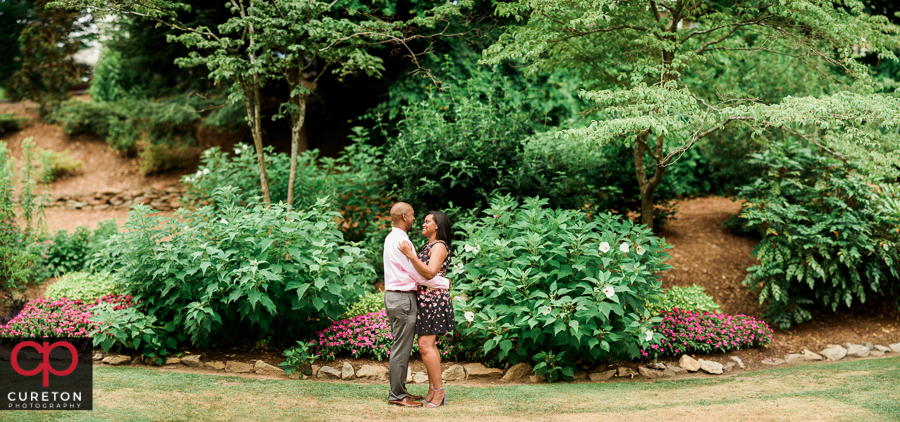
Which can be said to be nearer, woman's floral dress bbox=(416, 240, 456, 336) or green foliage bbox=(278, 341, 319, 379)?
woman's floral dress bbox=(416, 240, 456, 336)

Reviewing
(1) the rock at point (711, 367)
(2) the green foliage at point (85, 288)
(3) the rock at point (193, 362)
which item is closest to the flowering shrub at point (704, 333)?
(1) the rock at point (711, 367)

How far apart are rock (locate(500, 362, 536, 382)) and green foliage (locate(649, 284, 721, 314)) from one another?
1584mm

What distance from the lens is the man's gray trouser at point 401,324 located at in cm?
373

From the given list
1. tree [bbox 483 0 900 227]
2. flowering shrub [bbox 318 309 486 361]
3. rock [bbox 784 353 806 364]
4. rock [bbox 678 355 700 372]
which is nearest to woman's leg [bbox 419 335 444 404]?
flowering shrub [bbox 318 309 486 361]

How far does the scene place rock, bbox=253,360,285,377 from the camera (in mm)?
4789

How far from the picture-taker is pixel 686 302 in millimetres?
5895

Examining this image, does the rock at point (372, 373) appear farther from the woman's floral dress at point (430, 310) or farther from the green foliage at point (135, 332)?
the green foliage at point (135, 332)

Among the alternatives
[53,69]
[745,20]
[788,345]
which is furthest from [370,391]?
[53,69]

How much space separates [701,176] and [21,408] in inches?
425

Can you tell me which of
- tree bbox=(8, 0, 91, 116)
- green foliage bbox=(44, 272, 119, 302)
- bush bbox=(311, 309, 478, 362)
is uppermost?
tree bbox=(8, 0, 91, 116)

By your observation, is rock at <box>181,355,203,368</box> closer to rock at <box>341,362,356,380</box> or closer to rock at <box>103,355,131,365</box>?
rock at <box>103,355,131,365</box>

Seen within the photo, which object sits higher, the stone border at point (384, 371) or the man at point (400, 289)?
the man at point (400, 289)

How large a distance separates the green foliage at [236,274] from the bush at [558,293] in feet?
3.89

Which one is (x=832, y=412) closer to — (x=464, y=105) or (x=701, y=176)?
(x=464, y=105)
